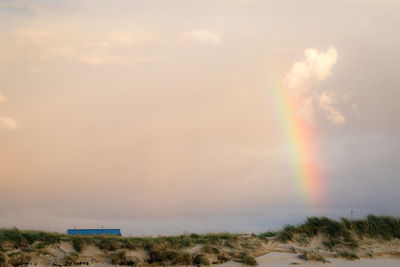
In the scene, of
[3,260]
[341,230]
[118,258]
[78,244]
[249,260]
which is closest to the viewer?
[3,260]

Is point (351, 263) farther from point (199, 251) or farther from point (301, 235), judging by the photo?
point (199, 251)

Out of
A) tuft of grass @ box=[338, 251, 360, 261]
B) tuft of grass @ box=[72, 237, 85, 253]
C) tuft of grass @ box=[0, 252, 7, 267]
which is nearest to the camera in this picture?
tuft of grass @ box=[0, 252, 7, 267]

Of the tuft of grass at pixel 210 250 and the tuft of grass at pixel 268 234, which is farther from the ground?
the tuft of grass at pixel 268 234

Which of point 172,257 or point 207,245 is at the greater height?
point 207,245

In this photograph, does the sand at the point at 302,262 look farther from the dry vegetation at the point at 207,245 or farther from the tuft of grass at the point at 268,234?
the tuft of grass at the point at 268,234

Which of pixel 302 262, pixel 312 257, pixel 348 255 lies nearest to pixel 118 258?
pixel 302 262

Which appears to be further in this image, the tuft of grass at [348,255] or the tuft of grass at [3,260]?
the tuft of grass at [348,255]

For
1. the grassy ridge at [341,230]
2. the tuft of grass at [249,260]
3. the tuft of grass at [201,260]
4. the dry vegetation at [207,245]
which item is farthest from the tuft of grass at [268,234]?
the tuft of grass at [201,260]

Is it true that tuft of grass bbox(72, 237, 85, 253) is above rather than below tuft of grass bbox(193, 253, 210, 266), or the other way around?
above

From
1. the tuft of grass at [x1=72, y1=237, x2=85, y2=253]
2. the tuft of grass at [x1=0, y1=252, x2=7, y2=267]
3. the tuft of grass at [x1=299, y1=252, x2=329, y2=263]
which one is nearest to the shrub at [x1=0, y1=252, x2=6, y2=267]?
the tuft of grass at [x1=0, y1=252, x2=7, y2=267]

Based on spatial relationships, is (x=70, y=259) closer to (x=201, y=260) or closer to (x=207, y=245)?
(x=201, y=260)

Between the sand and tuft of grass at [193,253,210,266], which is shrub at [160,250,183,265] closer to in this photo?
tuft of grass at [193,253,210,266]

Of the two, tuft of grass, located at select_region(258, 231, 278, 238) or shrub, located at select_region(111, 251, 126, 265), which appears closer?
shrub, located at select_region(111, 251, 126, 265)

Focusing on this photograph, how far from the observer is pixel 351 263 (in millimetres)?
17281
